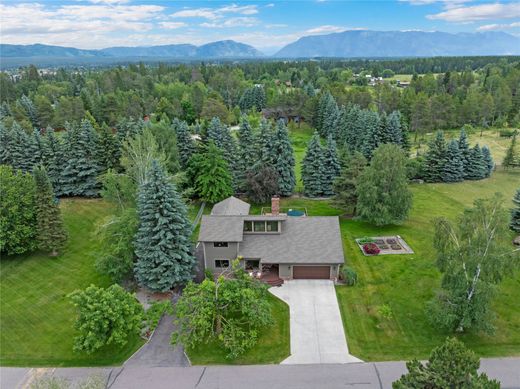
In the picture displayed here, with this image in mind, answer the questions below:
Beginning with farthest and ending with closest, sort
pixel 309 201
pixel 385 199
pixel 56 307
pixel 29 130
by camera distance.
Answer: pixel 29 130 → pixel 309 201 → pixel 385 199 → pixel 56 307

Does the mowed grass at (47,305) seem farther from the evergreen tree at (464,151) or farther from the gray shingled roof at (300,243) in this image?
the evergreen tree at (464,151)

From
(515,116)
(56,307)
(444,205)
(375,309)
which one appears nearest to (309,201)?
(444,205)

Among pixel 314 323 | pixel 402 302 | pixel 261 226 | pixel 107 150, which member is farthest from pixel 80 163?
pixel 402 302

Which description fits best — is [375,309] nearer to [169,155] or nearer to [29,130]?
[169,155]

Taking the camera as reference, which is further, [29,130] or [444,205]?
[29,130]

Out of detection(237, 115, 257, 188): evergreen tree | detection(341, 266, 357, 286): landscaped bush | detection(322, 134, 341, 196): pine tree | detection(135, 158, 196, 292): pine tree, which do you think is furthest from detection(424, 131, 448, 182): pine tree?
detection(135, 158, 196, 292): pine tree

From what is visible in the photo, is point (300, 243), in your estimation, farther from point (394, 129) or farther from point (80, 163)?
point (394, 129)
